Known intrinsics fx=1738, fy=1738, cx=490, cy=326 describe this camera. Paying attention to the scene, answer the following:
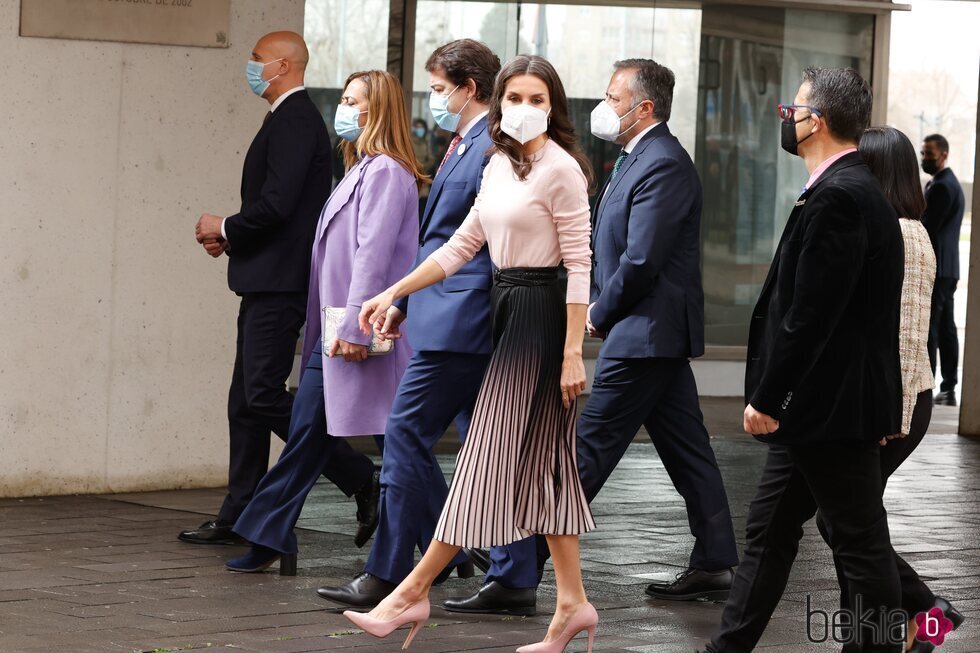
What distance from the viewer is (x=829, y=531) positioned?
489 cm

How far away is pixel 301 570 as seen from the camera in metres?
6.95

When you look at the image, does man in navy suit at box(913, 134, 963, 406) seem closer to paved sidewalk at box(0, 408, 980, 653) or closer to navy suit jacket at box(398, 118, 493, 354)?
paved sidewalk at box(0, 408, 980, 653)

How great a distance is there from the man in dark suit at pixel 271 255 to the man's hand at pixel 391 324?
4.27 feet

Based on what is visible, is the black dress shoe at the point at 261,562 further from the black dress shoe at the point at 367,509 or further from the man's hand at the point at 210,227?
the man's hand at the point at 210,227

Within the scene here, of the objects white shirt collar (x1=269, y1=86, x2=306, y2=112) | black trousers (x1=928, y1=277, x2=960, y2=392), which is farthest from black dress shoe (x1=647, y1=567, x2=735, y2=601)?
black trousers (x1=928, y1=277, x2=960, y2=392)

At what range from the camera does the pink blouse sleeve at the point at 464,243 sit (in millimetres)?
5742

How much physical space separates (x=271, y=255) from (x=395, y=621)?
2.40m

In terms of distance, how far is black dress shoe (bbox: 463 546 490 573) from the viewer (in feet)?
22.6

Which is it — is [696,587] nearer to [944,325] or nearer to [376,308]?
[376,308]

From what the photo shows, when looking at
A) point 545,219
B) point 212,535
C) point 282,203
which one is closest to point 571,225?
point 545,219

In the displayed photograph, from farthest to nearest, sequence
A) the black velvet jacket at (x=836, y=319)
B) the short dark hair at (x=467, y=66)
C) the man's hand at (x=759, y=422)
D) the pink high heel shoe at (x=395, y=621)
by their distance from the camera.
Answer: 1. the short dark hair at (x=467, y=66)
2. the pink high heel shoe at (x=395, y=621)
3. the man's hand at (x=759, y=422)
4. the black velvet jacket at (x=836, y=319)

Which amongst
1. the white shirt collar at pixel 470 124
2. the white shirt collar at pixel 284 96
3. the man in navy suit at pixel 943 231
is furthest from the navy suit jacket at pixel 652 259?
the man in navy suit at pixel 943 231

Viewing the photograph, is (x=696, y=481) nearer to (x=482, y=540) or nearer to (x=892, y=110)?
(x=482, y=540)

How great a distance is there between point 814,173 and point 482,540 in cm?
154
